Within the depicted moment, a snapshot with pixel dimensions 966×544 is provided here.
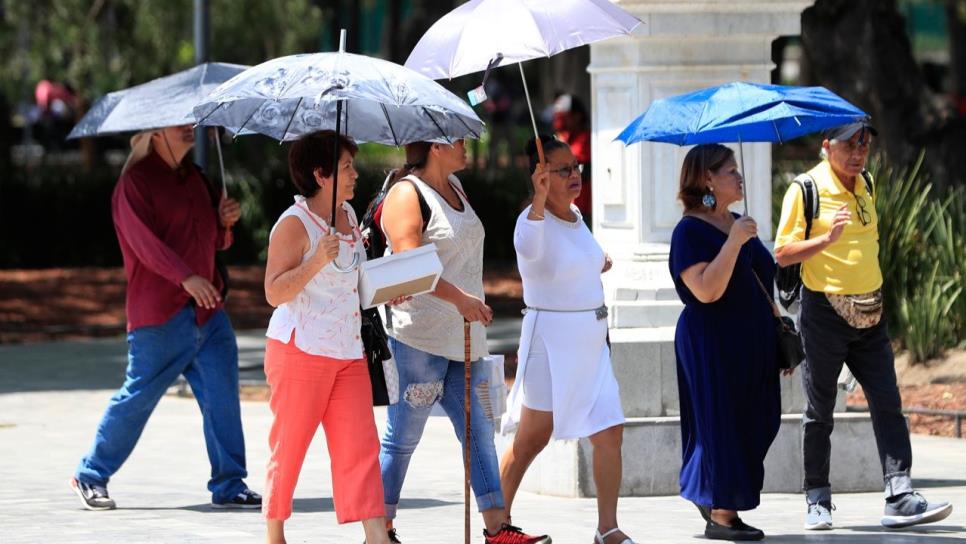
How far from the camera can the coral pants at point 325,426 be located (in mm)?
6941

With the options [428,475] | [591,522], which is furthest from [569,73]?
[591,522]

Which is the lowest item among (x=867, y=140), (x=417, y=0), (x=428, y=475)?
(x=428, y=475)

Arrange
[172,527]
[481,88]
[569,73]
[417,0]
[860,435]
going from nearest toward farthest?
[481,88] → [172,527] → [860,435] → [569,73] → [417,0]

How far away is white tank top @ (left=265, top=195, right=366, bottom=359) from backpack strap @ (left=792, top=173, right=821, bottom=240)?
88.3 inches

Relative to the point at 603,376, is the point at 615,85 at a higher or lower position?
higher

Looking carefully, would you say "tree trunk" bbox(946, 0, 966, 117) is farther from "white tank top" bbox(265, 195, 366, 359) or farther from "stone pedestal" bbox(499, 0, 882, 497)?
"white tank top" bbox(265, 195, 366, 359)

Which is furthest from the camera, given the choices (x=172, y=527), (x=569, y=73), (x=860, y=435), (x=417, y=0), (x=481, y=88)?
(x=417, y=0)

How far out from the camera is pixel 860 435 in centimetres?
926

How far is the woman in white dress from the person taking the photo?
748 cm

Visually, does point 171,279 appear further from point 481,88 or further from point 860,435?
point 860,435

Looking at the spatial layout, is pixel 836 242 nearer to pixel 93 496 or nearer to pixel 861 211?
pixel 861 211

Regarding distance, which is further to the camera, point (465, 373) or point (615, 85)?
point (615, 85)

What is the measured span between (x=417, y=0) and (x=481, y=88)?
2472cm

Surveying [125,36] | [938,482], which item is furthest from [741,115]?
[125,36]
